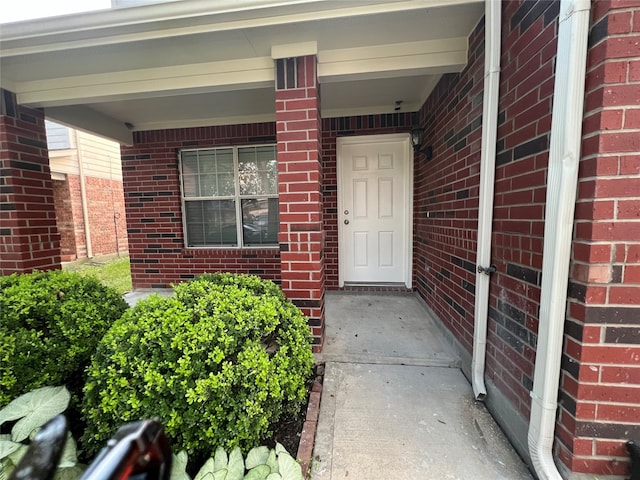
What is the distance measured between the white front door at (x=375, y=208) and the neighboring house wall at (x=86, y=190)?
743 cm

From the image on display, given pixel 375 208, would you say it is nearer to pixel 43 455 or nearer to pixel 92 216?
pixel 43 455

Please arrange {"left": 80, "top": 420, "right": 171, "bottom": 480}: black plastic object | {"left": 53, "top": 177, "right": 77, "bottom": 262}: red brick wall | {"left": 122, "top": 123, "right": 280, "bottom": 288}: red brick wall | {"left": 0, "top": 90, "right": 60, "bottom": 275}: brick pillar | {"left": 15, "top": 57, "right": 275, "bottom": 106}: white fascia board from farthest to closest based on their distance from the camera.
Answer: {"left": 53, "top": 177, "right": 77, "bottom": 262}: red brick wall → {"left": 122, "top": 123, "right": 280, "bottom": 288}: red brick wall → {"left": 0, "top": 90, "right": 60, "bottom": 275}: brick pillar → {"left": 15, "top": 57, "right": 275, "bottom": 106}: white fascia board → {"left": 80, "top": 420, "right": 171, "bottom": 480}: black plastic object

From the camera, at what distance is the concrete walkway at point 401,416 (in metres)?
1.29

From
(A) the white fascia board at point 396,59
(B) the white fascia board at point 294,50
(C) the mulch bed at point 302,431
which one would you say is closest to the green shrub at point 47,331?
(C) the mulch bed at point 302,431

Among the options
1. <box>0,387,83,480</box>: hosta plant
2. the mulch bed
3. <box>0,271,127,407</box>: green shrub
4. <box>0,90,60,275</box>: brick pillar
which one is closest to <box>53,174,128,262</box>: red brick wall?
<box>0,90,60,275</box>: brick pillar

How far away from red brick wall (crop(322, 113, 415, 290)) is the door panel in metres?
0.11

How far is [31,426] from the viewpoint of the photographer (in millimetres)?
1165

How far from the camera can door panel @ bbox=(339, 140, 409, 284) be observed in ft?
11.5

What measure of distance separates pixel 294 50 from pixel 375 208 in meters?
2.11

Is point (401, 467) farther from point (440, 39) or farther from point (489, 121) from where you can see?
point (440, 39)

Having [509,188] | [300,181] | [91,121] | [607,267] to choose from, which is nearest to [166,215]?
[91,121]

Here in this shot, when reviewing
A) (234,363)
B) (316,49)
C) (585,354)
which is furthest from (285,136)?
(585,354)

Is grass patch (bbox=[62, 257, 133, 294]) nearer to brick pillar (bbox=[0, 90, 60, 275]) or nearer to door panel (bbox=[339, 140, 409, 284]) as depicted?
brick pillar (bbox=[0, 90, 60, 275])

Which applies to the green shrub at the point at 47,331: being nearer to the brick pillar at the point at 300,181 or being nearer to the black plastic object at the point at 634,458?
the brick pillar at the point at 300,181
